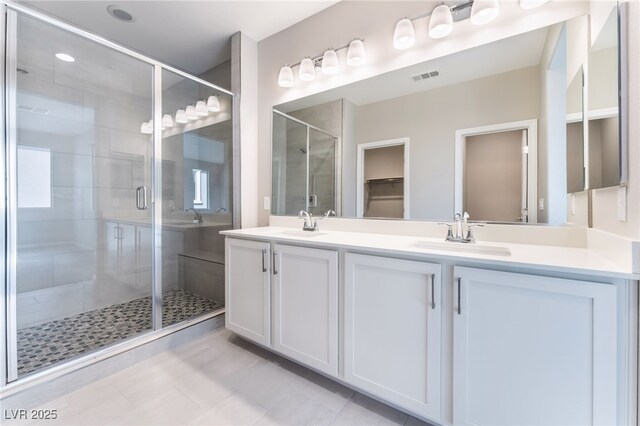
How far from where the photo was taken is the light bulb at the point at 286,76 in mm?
2346

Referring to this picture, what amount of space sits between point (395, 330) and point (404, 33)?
180cm

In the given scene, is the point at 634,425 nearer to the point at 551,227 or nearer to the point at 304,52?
the point at 551,227

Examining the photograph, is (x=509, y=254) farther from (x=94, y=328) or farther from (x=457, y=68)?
(x=94, y=328)

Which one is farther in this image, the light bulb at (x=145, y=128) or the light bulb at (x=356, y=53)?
the light bulb at (x=145, y=128)

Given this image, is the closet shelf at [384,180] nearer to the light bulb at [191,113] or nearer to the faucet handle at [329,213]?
the faucet handle at [329,213]

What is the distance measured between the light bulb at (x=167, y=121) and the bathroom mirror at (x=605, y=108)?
Answer: 2.86 metres

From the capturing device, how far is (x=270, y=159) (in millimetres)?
2605

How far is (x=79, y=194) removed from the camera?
239cm

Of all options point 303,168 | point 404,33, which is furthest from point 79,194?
point 404,33

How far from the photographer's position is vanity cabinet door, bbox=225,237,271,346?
5.78ft

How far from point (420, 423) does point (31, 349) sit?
2562 mm

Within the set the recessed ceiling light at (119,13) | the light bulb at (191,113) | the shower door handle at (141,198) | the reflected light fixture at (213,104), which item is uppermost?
the recessed ceiling light at (119,13)

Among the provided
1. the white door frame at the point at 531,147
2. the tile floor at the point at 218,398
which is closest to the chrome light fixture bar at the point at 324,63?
the white door frame at the point at 531,147

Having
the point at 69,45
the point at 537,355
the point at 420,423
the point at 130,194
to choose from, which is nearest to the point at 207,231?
the point at 130,194
